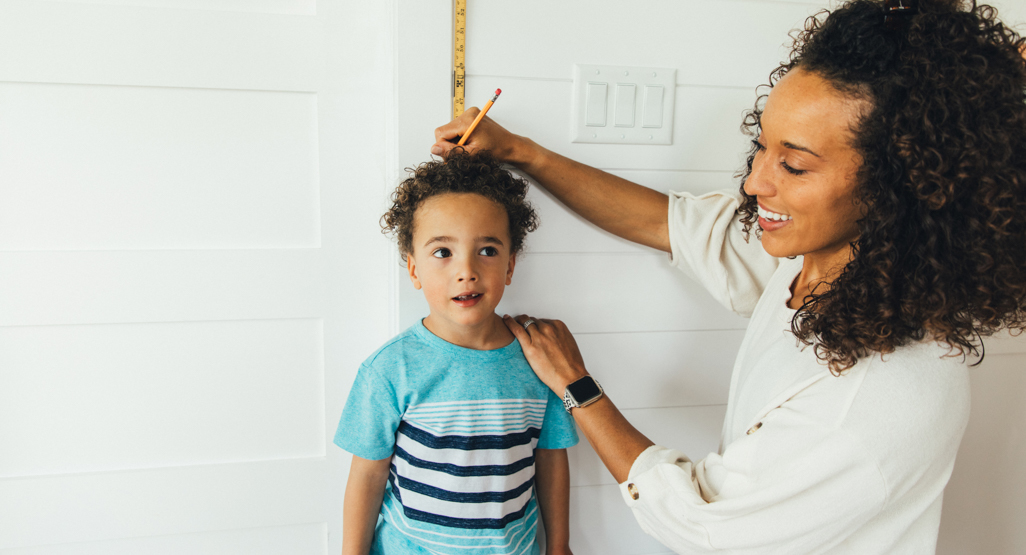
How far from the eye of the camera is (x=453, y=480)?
1.04 m

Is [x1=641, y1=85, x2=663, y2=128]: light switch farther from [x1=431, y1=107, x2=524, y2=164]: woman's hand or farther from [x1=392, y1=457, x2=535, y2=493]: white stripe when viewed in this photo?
[x1=392, y1=457, x2=535, y2=493]: white stripe

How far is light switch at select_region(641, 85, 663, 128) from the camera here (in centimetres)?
120

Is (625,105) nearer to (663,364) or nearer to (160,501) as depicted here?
(663,364)

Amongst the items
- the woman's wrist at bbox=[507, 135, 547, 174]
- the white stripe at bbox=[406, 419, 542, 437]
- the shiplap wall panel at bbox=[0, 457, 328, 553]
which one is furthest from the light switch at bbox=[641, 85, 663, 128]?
the shiplap wall panel at bbox=[0, 457, 328, 553]

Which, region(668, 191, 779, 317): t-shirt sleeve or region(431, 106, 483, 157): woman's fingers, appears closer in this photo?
region(431, 106, 483, 157): woman's fingers

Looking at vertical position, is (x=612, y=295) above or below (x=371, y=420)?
above

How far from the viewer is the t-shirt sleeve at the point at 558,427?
1.15m

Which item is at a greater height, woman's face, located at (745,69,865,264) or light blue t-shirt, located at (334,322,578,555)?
woman's face, located at (745,69,865,264)

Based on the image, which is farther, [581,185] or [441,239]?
[581,185]

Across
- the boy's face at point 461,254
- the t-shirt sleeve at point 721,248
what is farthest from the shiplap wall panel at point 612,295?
the boy's face at point 461,254

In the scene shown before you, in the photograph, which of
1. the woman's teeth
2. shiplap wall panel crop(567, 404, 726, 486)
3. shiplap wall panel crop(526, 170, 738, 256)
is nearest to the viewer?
the woman's teeth

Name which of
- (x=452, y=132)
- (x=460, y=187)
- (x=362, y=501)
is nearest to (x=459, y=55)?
(x=452, y=132)

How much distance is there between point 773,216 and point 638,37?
491mm

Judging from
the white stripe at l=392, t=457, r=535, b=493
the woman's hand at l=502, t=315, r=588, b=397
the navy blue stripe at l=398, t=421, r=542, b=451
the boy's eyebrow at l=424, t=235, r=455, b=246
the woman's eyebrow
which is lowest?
the white stripe at l=392, t=457, r=535, b=493
